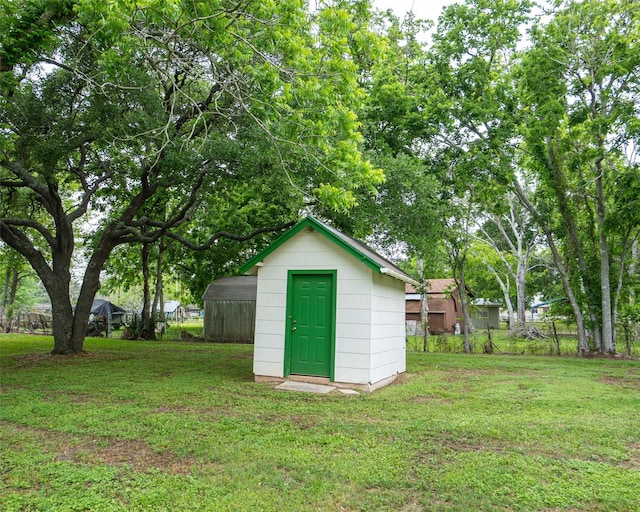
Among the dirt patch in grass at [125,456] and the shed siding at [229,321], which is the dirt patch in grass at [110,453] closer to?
the dirt patch in grass at [125,456]

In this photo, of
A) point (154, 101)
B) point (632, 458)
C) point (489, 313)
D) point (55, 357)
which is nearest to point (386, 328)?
point (632, 458)

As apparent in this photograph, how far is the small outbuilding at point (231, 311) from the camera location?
766 inches

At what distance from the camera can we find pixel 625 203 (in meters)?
13.0

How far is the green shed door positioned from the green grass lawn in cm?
88

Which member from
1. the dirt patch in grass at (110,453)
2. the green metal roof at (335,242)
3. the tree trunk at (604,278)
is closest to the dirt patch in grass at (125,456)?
the dirt patch in grass at (110,453)

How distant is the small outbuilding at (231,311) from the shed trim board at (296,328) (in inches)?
446

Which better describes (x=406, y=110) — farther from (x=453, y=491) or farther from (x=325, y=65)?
(x=453, y=491)

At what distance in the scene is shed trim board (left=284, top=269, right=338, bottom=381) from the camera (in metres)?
7.89

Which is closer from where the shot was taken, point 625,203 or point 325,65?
point 325,65

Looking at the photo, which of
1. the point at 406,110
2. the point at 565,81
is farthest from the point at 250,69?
the point at 565,81

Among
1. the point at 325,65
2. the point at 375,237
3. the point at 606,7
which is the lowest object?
the point at 375,237

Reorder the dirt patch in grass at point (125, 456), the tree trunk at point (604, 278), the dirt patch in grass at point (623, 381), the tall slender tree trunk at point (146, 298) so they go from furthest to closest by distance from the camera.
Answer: the tall slender tree trunk at point (146, 298) → the tree trunk at point (604, 278) → the dirt patch in grass at point (623, 381) → the dirt patch in grass at point (125, 456)

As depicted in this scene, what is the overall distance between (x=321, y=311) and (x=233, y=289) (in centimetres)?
1237

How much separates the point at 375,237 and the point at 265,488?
10.7 metres
